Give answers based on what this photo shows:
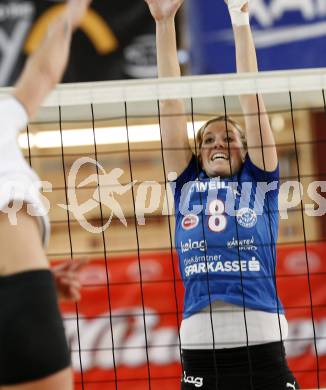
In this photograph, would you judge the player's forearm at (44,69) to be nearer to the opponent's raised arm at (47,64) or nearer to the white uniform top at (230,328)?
A: the opponent's raised arm at (47,64)

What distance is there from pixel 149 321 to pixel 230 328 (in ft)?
5.47

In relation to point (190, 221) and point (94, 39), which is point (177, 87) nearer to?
point (190, 221)

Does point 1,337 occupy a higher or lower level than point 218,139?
lower

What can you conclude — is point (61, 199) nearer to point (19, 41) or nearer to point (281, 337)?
point (19, 41)

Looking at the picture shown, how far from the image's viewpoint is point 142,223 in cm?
604

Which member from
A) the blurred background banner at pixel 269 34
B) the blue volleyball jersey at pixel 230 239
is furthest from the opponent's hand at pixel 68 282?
the blurred background banner at pixel 269 34

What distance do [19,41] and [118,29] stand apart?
657 mm

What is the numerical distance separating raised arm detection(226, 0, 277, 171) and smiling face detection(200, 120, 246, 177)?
0.18 feet

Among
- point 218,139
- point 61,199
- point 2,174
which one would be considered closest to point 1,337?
point 2,174

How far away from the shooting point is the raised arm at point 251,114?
3010mm

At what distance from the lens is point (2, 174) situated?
1.83 meters

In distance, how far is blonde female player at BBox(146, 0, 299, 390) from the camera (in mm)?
2875

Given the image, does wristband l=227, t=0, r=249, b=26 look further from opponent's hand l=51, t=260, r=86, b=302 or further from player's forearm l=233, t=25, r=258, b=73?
opponent's hand l=51, t=260, r=86, b=302

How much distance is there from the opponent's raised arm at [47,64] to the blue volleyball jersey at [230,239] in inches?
42.7
